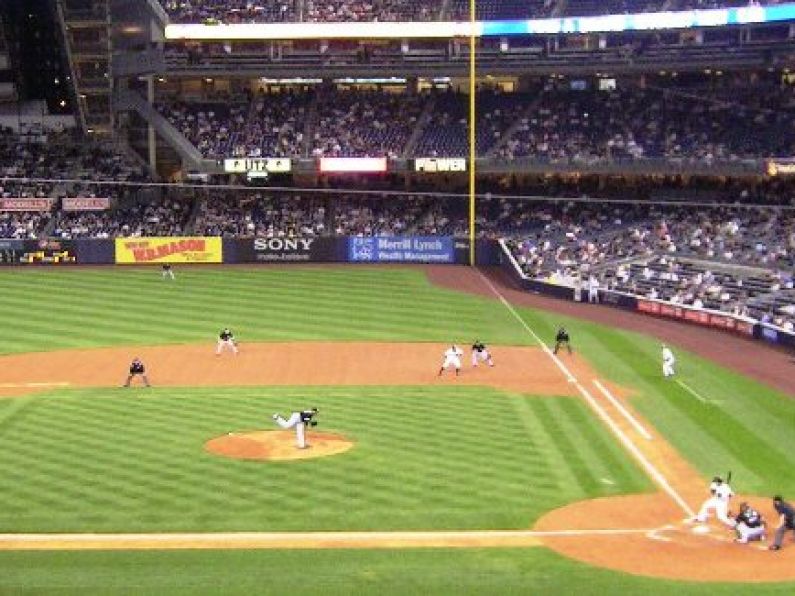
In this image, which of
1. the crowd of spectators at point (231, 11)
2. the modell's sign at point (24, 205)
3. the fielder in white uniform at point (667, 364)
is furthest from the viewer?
the crowd of spectators at point (231, 11)

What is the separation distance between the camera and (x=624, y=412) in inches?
1256

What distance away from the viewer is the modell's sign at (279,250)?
69.4 metres

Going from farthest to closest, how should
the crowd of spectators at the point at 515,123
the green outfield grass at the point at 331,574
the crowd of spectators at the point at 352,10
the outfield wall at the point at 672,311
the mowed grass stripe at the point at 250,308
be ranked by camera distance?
the crowd of spectators at the point at 352,10 < the crowd of spectators at the point at 515,123 < the mowed grass stripe at the point at 250,308 < the outfield wall at the point at 672,311 < the green outfield grass at the point at 331,574

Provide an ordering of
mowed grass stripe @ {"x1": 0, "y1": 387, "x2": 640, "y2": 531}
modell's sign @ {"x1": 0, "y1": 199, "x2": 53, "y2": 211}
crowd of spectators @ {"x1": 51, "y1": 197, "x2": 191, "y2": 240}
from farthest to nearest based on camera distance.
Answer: modell's sign @ {"x1": 0, "y1": 199, "x2": 53, "y2": 211} < crowd of spectators @ {"x1": 51, "y1": 197, "x2": 191, "y2": 240} < mowed grass stripe @ {"x1": 0, "y1": 387, "x2": 640, "y2": 531}

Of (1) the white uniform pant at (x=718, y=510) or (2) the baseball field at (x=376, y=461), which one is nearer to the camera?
(2) the baseball field at (x=376, y=461)

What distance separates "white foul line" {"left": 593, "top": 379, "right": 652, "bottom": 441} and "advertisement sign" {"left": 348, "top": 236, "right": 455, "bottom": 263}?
33410mm

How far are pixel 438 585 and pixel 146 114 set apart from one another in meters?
64.0

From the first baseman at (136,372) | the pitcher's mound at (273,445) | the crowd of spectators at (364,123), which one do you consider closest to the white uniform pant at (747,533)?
the pitcher's mound at (273,445)

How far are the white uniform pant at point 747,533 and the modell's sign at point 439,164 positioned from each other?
5124 cm

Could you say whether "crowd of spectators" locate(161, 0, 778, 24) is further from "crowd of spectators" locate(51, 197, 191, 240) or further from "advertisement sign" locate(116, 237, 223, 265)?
"advertisement sign" locate(116, 237, 223, 265)

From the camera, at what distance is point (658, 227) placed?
205 ft

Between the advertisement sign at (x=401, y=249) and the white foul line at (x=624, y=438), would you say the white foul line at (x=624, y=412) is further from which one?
the advertisement sign at (x=401, y=249)

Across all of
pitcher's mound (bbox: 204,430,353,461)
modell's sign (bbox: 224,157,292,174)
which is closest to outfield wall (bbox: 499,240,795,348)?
modell's sign (bbox: 224,157,292,174)

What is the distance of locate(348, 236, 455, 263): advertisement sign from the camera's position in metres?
69.3
